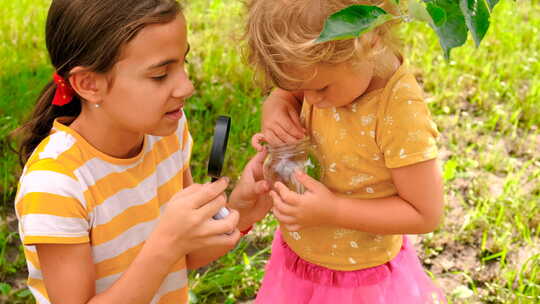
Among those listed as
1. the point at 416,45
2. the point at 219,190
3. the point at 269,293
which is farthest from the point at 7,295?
the point at 416,45

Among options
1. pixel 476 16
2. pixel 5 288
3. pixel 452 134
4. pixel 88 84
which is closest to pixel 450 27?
pixel 476 16

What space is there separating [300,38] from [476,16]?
532 mm

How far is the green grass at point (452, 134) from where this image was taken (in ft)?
7.79

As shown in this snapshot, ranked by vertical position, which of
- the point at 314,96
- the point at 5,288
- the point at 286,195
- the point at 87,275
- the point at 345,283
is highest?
the point at 314,96

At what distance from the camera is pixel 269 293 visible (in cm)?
180

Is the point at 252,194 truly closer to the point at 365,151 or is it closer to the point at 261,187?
the point at 261,187

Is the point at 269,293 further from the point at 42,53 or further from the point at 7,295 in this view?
the point at 42,53

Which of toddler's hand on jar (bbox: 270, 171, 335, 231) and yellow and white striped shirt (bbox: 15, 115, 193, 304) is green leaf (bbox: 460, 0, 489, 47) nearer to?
toddler's hand on jar (bbox: 270, 171, 335, 231)

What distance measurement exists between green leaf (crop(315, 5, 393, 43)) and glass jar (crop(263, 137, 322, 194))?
81cm

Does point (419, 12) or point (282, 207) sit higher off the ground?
point (419, 12)

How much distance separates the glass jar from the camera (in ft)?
5.22

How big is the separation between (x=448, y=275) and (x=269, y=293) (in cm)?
97

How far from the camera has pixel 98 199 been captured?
148 cm

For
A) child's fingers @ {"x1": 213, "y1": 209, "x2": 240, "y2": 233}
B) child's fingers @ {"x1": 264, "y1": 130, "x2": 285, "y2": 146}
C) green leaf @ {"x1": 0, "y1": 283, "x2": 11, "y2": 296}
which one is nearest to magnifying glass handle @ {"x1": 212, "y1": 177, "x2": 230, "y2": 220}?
child's fingers @ {"x1": 213, "y1": 209, "x2": 240, "y2": 233}
